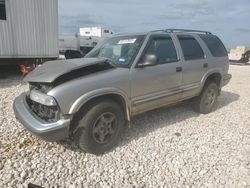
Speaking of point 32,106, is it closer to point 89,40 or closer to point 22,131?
point 22,131

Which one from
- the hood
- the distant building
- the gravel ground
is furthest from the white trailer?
the distant building

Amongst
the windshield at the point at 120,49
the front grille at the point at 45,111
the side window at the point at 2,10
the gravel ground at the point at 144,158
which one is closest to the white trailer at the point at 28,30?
the side window at the point at 2,10

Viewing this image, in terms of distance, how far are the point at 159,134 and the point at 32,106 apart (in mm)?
2408

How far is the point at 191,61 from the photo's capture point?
551 centimetres

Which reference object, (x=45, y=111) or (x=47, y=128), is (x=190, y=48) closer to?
(x=45, y=111)

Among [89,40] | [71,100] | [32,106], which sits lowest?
[89,40]

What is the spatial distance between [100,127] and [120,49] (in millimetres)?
1665

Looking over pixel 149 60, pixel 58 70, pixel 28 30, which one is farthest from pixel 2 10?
pixel 149 60

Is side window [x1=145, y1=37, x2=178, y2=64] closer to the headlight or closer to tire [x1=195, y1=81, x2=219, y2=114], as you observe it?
tire [x1=195, y1=81, x2=219, y2=114]

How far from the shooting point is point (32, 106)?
13.0ft

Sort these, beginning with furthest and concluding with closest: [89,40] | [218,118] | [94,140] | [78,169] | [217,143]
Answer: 1. [89,40]
2. [218,118]
3. [217,143]
4. [94,140]
5. [78,169]

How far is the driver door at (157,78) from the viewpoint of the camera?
4.38 meters

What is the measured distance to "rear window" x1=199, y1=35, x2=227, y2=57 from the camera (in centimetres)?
622

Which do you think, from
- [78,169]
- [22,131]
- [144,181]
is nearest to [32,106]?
[22,131]
